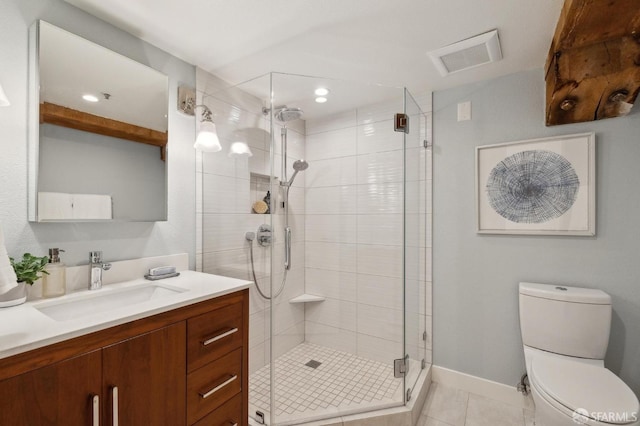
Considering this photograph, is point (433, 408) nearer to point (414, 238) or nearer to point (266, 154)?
point (414, 238)

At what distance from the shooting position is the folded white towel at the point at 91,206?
1.36m

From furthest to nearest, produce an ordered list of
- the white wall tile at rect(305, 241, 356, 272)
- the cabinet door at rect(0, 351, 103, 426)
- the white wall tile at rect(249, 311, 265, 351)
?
the white wall tile at rect(305, 241, 356, 272) → the white wall tile at rect(249, 311, 265, 351) → the cabinet door at rect(0, 351, 103, 426)

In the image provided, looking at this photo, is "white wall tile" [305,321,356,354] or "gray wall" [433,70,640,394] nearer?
"gray wall" [433,70,640,394]

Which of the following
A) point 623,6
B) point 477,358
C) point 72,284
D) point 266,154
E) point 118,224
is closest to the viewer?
point 623,6

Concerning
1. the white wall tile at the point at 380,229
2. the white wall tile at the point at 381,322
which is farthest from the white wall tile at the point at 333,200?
the white wall tile at the point at 381,322

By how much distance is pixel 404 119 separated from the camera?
1955mm

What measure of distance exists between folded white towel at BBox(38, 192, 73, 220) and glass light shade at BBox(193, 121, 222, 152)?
71 centimetres

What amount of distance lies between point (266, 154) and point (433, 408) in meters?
1.98

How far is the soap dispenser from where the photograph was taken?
1213 mm

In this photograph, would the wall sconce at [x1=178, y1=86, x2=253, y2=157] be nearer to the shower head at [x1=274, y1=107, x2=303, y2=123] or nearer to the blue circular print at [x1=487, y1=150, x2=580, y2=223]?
the shower head at [x1=274, y1=107, x2=303, y2=123]

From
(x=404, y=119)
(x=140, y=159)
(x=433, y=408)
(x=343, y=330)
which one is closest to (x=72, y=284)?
(x=140, y=159)

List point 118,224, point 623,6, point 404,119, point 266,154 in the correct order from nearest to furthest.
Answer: point 623,6 < point 118,224 < point 266,154 < point 404,119

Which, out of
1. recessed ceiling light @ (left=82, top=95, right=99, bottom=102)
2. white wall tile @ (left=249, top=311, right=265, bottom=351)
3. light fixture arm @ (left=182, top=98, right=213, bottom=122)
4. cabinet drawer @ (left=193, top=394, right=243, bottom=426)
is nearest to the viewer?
cabinet drawer @ (left=193, top=394, right=243, bottom=426)

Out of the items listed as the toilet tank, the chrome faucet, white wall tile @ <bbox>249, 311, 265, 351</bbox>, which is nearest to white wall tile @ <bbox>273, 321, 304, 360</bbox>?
white wall tile @ <bbox>249, 311, 265, 351</bbox>
